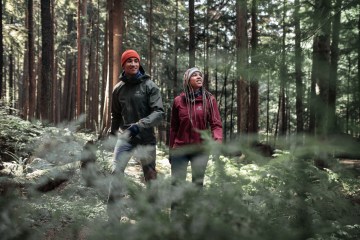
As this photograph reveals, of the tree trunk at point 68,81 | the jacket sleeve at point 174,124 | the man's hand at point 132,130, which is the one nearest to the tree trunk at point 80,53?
the tree trunk at point 68,81

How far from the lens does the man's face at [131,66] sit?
4.76 metres

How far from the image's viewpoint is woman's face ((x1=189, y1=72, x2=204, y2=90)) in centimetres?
475

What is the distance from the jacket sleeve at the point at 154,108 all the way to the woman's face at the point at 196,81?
0.47 meters

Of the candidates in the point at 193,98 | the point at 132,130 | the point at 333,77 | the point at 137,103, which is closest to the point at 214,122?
the point at 193,98

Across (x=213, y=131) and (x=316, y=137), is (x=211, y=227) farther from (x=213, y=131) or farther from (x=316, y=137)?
(x=213, y=131)

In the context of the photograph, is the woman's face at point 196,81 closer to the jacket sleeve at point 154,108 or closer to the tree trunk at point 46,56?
the jacket sleeve at point 154,108

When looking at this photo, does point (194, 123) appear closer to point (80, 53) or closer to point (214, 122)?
point (214, 122)

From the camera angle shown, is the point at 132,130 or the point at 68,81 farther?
the point at 68,81

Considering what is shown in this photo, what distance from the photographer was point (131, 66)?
4766mm

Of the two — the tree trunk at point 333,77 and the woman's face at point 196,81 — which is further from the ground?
the woman's face at point 196,81

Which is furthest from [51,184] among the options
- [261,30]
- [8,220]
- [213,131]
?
[261,30]

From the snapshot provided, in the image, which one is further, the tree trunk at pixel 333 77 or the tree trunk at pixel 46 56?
the tree trunk at pixel 46 56

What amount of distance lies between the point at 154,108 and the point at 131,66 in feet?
2.12

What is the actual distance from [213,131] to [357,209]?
325cm
